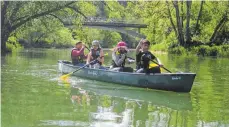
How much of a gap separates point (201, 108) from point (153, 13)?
26.7 meters

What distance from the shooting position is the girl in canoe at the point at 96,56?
13.7 metres

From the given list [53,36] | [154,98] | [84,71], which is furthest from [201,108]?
[53,36]

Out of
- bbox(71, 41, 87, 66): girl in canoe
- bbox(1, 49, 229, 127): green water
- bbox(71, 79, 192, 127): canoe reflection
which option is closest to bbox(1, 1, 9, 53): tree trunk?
bbox(71, 41, 87, 66): girl in canoe

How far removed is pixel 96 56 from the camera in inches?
553

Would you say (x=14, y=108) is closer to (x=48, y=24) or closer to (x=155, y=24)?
(x=48, y=24)

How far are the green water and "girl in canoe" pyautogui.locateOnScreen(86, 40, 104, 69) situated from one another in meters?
1.25

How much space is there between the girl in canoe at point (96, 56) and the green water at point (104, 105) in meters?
1.25

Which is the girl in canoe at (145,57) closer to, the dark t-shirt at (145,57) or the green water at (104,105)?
the dark t-shirt at (145,57)

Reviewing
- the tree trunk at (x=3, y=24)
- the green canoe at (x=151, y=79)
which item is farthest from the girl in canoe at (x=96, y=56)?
the tree trunk at (x=3, y=24)

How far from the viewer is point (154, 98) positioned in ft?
32.4

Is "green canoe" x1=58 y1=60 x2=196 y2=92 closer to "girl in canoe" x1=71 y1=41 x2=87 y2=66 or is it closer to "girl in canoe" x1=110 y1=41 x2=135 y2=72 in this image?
"girl in canoe" x1=110 y1=41 x2=135 y2=72

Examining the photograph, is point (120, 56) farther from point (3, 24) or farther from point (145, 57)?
point (3, 24)

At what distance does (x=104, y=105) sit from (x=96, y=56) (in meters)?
5.52

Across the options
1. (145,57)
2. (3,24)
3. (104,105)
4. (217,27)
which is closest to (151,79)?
(145,57)
